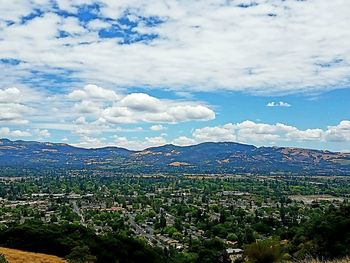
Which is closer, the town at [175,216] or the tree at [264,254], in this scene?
the tree at [264,254]

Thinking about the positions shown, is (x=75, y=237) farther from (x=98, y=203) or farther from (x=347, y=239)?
(x=98, y=203)

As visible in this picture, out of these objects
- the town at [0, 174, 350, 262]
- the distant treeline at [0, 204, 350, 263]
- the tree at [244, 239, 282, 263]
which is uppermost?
the tree at [244, 239, 282, 263]

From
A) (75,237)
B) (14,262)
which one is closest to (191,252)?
(75,237)

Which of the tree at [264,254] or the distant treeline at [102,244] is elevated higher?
the tree at [264,254]

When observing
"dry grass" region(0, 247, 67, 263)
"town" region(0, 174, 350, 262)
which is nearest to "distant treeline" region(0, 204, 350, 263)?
"dry grass" region(0, 247, 67, 263)

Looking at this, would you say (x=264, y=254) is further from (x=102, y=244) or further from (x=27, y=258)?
(x=27, y=258)

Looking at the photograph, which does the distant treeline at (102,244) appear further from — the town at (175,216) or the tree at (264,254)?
the town at (175,216)

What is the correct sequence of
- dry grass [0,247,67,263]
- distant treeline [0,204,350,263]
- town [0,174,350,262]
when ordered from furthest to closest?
town [0,174,350,262]
distant treeline [0,204,350,263]
dry grass [0,247,67,263]

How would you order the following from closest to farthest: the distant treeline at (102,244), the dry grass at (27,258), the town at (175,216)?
the dry grass at (27,258), the distant treeline at (102,244), the town at (175,216)

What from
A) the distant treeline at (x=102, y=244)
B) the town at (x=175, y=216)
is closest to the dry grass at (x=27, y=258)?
the distant treeline at (x=102, y=244)

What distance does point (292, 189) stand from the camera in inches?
6427

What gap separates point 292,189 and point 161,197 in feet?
178

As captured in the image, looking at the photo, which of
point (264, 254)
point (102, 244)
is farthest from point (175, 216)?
point (264, 254)

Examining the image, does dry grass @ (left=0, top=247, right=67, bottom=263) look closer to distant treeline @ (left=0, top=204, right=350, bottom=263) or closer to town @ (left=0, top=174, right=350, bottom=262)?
distant treeline @ (left=0, top=204, right=350, bottom=263)
